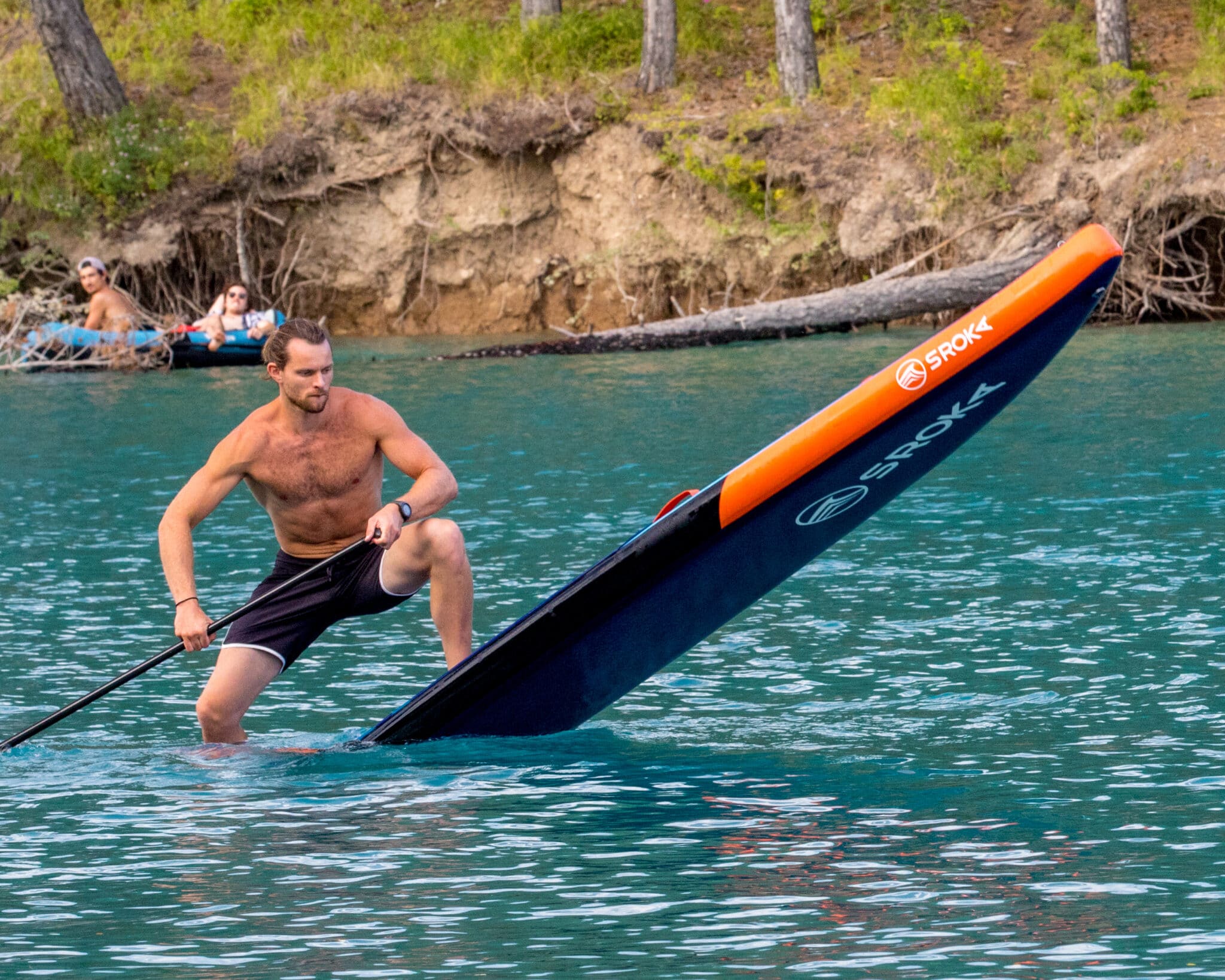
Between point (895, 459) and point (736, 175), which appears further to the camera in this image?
point (736, 175)

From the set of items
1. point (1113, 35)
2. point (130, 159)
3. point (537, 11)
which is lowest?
point (130, 159)

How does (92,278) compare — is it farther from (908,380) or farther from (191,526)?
(908,380)

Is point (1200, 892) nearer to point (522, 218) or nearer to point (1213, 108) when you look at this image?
point (1213, 108)

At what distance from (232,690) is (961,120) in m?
19.5

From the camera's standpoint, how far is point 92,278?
21.9 metres

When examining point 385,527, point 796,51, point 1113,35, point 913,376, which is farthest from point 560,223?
point 385,527

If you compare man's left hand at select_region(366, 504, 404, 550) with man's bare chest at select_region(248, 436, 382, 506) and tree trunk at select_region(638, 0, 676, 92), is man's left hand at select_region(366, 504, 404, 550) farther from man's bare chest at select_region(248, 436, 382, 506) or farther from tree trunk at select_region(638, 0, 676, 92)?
tree trunk at select_region(638, 0, 676, 92)

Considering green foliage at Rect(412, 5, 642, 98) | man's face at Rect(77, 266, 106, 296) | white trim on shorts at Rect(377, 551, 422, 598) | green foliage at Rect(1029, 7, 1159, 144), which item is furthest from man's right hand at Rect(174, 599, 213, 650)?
green foliage at Rect(412, 5, 642, 98)

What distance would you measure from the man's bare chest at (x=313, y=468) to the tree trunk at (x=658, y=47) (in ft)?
68.0

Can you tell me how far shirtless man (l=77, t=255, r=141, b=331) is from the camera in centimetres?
2189

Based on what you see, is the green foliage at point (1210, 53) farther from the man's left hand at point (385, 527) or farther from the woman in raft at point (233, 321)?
the man's left hand at point (385, 527)

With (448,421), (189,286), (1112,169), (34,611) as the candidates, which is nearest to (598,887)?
(34,611)

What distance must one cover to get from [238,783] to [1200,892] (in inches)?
122

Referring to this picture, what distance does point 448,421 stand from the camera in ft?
53.8
